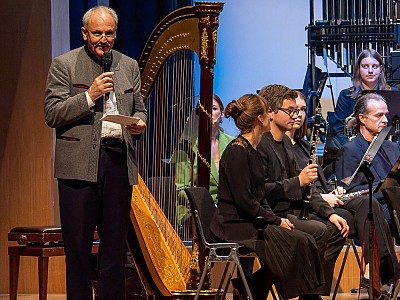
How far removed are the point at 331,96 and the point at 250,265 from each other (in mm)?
3376

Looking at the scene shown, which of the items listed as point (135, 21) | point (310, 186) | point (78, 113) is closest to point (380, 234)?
point (310, 186)

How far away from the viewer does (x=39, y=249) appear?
536 centimetres

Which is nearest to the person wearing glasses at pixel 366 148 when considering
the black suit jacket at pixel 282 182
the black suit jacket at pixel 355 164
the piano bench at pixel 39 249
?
the black suit jacket at pixel 355 164

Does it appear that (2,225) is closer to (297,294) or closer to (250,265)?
(250,265)

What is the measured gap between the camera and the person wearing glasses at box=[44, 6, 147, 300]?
4.04 m

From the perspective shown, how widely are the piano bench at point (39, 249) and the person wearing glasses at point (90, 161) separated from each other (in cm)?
126

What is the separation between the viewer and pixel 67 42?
665 centimetres

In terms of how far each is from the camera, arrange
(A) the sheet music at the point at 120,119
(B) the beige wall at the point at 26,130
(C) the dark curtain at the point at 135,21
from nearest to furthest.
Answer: (A) the sheet music at the point at 120,119
(B) the beige wall at the point at 26,130
(C) the dark curtain at the point at 135,21

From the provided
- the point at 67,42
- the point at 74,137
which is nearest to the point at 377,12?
the point at 67,42

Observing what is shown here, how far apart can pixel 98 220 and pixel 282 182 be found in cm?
126

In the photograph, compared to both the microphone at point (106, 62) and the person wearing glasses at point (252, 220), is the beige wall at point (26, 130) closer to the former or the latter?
the person wearing glasses at point (252, 220)

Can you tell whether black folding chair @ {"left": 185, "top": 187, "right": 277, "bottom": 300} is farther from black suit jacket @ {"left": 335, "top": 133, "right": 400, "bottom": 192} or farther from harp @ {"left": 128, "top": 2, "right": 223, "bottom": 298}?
black suit jacket @ {"left": 335, "top": 133, "right": 400, "bottom": 192}

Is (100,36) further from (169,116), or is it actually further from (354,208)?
(354,208)

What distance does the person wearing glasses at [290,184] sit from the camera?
5.03 m
